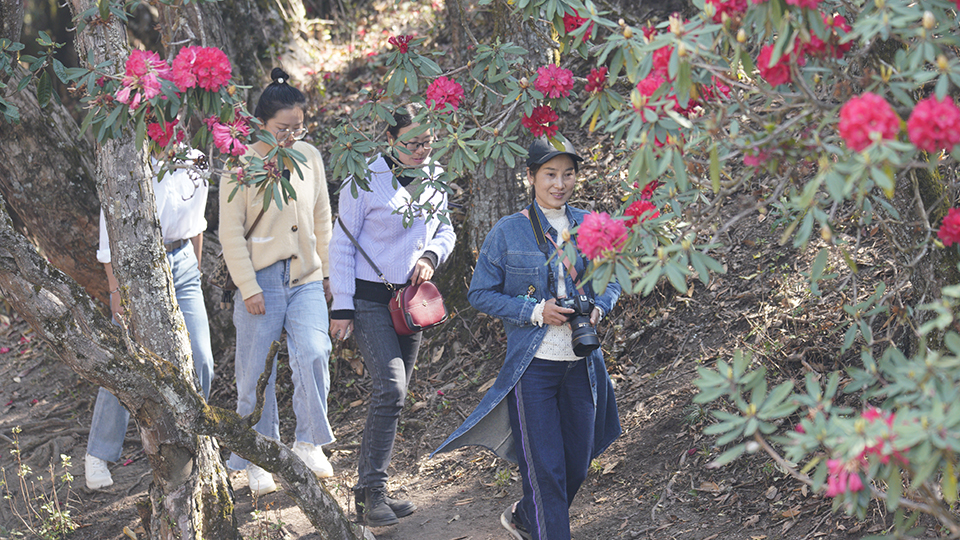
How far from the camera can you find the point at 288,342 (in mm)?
4266

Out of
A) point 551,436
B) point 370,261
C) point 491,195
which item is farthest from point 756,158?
point 491,195

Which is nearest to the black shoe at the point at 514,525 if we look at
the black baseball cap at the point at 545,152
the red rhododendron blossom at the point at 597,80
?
the black baseball cap at the point at 545,152

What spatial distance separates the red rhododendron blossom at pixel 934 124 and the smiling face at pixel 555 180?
1.93 meters

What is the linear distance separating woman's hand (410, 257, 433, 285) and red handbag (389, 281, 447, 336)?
0.04 m

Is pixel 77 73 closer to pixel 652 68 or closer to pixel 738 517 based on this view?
pixel 652 68

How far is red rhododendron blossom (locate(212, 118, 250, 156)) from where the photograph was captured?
299 cm

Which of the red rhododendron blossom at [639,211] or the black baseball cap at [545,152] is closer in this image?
the red rhododendron blossom at [639,211]

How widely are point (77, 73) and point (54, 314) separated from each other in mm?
938

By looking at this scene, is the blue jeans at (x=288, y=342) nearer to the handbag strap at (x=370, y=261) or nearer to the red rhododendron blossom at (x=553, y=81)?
the handbag strap at (x=370, y=261)

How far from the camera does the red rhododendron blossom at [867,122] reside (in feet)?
5.16

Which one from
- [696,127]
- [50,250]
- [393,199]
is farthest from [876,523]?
[50,250]

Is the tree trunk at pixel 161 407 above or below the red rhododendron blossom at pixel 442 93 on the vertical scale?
below

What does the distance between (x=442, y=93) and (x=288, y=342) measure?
1790mm

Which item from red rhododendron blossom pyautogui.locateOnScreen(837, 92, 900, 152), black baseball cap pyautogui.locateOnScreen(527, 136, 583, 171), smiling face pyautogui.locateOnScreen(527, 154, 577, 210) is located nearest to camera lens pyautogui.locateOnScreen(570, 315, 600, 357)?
smiling face pyautogui.locateOnScreen(527, 154, 577, 210)
